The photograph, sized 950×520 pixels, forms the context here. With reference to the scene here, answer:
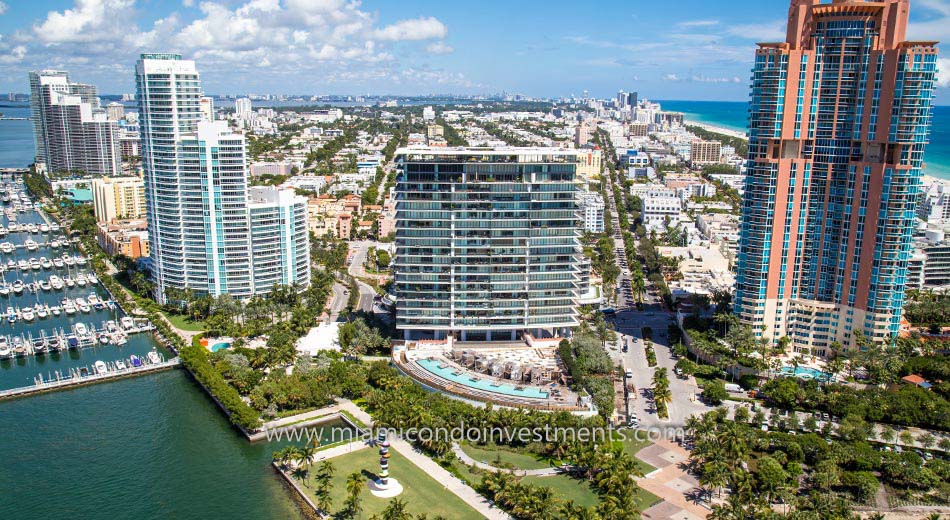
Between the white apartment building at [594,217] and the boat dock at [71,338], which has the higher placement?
the white apartment building at [594,217]

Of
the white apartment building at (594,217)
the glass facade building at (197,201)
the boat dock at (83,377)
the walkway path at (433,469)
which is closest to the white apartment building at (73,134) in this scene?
the glass facade building at (197,201)

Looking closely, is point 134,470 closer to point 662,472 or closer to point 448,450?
point 448,450

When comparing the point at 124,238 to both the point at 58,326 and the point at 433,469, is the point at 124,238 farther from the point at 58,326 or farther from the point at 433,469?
the point at 433,469

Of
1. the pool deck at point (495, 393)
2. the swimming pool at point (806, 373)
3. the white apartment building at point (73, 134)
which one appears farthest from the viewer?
the white apartment building at point (73, 134)

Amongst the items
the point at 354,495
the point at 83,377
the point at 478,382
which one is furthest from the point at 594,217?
the point at 354,495

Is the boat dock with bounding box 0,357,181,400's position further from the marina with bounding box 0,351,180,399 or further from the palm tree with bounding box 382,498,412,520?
the palm tree with bounding box 382,498,412,520

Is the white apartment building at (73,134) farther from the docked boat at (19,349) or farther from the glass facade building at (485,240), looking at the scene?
the glass facade building at (485,240)
